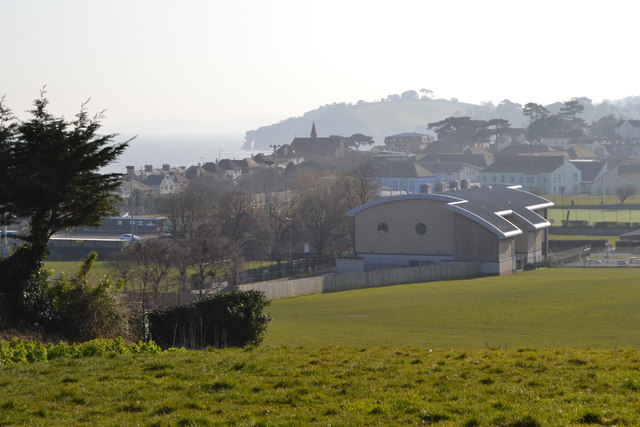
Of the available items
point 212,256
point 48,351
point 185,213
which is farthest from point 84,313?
point 185,213

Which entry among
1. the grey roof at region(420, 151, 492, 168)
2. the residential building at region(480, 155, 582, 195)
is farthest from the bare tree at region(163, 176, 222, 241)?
the grey roof at region(420, 151, 492, 168)

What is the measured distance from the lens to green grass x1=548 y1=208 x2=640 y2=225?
94562 millimetres

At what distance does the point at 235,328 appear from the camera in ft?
69.7

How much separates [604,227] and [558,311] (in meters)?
57.5

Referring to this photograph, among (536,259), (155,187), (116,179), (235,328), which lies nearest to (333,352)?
(235,328)

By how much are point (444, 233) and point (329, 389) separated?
44884mm

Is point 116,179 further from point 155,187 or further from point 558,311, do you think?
point 155,187

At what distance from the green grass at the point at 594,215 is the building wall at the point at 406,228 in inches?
1498

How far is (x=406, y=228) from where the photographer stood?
190 feet

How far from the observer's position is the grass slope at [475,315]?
2220cm

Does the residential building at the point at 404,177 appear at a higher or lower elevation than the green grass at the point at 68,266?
higher

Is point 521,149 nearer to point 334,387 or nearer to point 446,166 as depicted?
point 446,166

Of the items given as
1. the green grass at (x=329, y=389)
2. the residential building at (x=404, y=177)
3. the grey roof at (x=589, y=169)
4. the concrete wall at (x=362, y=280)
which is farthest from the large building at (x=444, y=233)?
the grey roof at (x=589, y=169)

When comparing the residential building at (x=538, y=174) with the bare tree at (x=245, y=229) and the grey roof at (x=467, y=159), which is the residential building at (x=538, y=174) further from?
the bare tree at (x=245, y=229)
